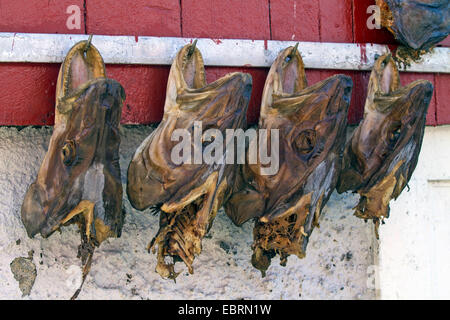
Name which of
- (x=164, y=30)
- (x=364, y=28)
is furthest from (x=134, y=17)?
(x=364, y=28)

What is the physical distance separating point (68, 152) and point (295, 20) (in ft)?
2.37

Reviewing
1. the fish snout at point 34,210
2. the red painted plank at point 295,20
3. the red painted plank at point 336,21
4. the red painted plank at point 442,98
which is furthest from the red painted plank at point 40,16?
the red painted plank at point 442,98

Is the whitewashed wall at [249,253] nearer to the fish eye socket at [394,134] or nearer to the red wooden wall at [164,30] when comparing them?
the red wooden wall at [164,30]

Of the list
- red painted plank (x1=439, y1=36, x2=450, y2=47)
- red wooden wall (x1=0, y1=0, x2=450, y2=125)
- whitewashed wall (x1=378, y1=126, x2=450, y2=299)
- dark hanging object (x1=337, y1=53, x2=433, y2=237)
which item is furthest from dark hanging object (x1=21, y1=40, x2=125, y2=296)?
red painted plank (x1=439, y1=36, x2=450, y2=47)

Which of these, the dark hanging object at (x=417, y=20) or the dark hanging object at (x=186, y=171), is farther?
the dark hanging object at (x=417, y=20)

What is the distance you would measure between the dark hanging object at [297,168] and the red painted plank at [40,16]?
52cm

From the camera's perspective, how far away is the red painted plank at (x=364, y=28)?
1670mm

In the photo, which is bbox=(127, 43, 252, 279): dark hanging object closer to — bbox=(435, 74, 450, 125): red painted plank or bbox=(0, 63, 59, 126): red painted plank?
bbox=(0, 63, 59, 126): red painted plank

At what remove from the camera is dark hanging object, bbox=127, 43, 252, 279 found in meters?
1.32

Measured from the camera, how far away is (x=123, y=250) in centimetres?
157

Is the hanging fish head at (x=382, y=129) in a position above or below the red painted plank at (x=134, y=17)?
below

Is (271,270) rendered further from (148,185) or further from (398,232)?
(148,185)

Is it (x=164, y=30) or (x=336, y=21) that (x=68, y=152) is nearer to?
(x=164, y=30)

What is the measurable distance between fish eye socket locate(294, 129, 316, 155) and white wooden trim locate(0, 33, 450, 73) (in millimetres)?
243
